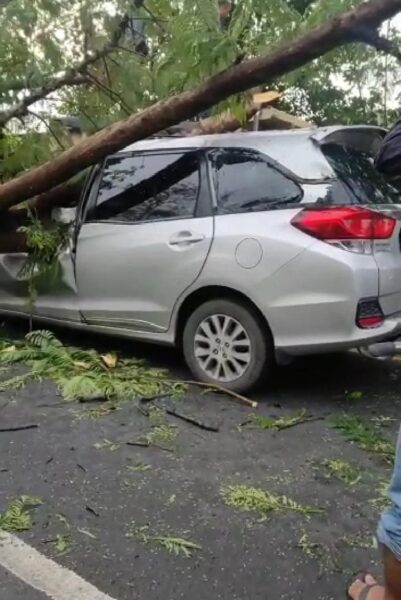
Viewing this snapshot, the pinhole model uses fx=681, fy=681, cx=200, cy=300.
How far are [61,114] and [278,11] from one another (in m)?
2.62

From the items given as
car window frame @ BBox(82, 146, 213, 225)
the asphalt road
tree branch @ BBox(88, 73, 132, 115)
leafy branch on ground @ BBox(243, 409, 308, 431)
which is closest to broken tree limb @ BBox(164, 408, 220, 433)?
the asphalt road

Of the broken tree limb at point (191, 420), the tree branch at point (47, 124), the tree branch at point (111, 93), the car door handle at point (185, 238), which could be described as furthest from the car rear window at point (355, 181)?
the tree branch at point (47, 124)

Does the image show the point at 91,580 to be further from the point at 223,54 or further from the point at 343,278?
the point at 223,54

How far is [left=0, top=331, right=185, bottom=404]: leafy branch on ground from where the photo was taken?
4.68 m

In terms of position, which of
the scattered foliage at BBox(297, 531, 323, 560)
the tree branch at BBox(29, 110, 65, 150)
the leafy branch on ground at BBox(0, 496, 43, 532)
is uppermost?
the tree branch at BBox(29, 110, 65, 150)

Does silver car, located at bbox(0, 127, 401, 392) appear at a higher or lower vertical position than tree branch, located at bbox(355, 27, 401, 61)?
lower

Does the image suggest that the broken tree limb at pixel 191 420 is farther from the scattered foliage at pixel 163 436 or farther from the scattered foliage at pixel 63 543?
the scattered foliage at pixel 63 543

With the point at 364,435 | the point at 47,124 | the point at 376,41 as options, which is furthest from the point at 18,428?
the point at 376,41

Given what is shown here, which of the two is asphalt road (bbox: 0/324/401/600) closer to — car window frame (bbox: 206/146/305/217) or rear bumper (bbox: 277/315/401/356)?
rear bumper (bbox: 277/315/401/356)

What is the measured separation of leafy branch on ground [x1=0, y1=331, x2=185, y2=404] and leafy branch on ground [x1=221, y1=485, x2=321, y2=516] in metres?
1.47

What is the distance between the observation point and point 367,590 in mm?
2338

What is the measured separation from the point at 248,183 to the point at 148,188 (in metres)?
0.88

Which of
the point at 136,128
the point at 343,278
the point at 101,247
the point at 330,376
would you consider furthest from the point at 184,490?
the point at 136,128

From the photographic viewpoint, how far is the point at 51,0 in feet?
17.2
